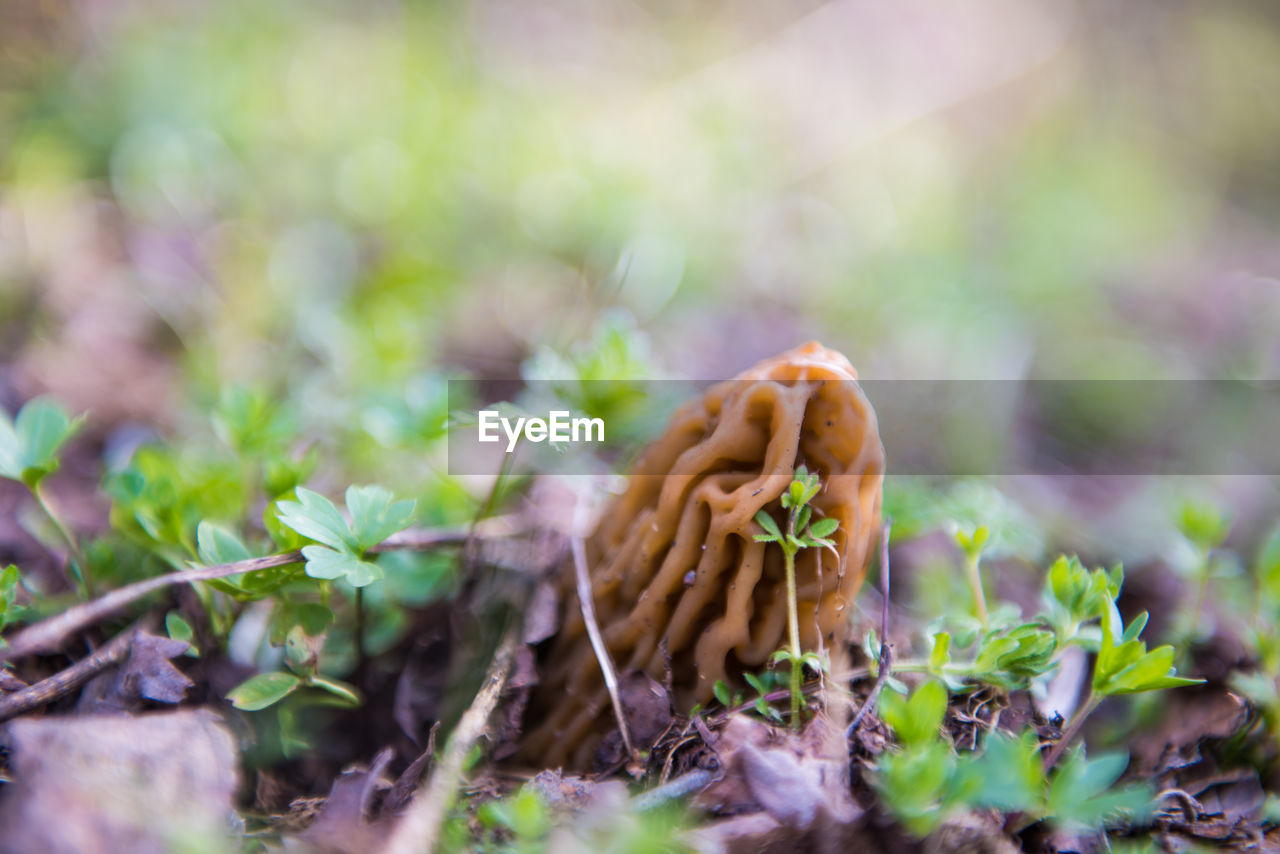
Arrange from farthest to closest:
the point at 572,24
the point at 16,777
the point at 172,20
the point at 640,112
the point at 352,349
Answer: the point at 572,24
the point at 640,112
the point at 172,20
the point at 352,349
the point at 16,777

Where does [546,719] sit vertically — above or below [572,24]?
below

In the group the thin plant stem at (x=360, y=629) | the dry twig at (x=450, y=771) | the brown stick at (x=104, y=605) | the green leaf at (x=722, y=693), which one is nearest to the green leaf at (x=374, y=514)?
the brown stick at (x=104, y=605)

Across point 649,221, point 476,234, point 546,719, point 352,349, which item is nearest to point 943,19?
point 649,221

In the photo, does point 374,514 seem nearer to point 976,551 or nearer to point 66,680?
point 66,680

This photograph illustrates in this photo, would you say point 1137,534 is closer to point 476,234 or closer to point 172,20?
point 476,234

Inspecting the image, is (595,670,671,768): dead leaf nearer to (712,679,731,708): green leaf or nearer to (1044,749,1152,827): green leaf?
(712,679,731,708): green leaf

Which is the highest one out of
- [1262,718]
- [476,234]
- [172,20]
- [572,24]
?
[572,24]

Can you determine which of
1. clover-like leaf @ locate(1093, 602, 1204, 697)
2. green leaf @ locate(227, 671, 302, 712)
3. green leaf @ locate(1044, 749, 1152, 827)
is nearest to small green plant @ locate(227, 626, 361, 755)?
green leaf @ locate(227, 671, 302, 712)
